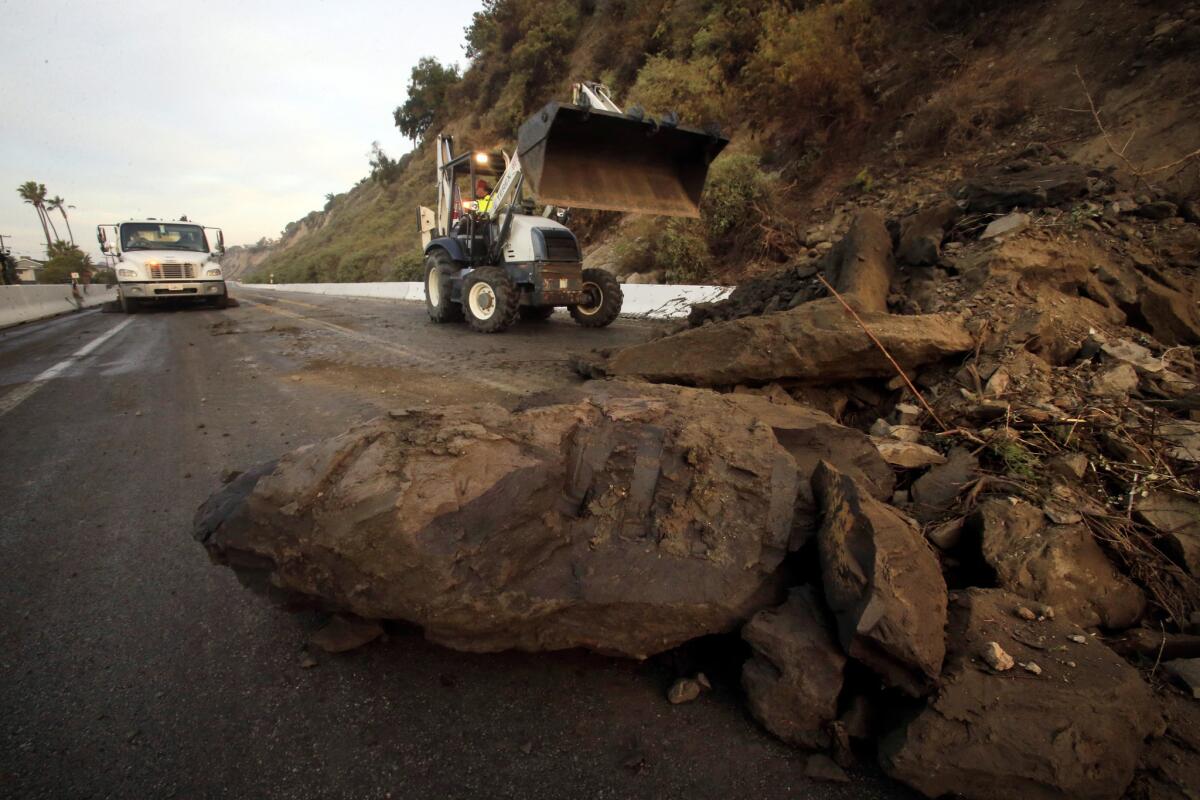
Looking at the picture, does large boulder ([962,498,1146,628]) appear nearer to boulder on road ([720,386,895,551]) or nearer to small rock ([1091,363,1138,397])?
boulder on road ([720,386,895,551])

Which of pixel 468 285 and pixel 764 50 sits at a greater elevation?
pixel 764 50

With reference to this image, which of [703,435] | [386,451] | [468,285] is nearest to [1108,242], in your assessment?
[703,435]

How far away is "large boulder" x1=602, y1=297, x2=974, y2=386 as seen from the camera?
12.0 ft

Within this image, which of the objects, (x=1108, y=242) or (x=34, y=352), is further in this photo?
(x=34, y=352)

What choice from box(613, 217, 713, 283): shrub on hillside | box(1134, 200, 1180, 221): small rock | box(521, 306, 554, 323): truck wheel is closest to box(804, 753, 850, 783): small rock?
box(1134, 200, 1180, 221): small rock

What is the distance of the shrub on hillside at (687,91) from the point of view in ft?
49.8

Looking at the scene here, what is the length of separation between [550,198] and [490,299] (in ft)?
7.63

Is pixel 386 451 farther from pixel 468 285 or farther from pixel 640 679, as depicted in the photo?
pixel 468 285

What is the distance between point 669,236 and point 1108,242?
861cm

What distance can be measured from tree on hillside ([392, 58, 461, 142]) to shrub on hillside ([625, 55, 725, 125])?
87.0 feet

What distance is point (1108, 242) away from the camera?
4.55 m

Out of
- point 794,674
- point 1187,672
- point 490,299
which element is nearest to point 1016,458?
point 1187,672

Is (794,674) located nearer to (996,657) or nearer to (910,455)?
(996,657)

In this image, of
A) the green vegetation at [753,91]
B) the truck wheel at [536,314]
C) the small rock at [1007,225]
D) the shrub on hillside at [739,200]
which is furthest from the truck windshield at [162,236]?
the small rock at [1007,225]
